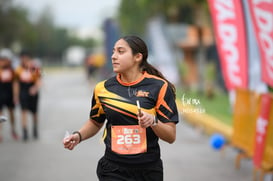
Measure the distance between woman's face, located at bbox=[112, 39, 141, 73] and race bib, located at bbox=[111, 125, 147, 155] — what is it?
39 cm

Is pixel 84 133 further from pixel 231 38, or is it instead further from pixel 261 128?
pixel 231 38

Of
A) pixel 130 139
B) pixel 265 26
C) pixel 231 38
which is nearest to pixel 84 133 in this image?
pixel 130 139

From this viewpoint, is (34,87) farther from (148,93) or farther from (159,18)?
(159,18)

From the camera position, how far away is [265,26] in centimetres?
669

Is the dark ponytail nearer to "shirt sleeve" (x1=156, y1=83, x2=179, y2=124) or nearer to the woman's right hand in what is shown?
"shirt sleeve" (x1=156, y1=83, x2=179, y2=124)

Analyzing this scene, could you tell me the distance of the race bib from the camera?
399 cm

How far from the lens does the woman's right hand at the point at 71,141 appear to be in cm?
410

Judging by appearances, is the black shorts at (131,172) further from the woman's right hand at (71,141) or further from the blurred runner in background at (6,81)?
the blurred runner in background at (6,81)

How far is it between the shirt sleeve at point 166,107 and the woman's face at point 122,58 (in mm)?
275

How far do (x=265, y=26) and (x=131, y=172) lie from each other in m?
3.27

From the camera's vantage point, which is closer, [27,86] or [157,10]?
[27,86]

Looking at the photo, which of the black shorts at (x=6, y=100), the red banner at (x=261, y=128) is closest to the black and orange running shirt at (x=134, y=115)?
the red banner at (x=261, y=128)

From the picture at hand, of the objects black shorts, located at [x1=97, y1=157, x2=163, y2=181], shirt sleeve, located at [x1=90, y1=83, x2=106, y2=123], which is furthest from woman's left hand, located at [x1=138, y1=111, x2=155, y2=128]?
shirt sleeve, located at [x1=90, y1=83, x2=106, y2=123]

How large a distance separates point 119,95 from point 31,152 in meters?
6.75
